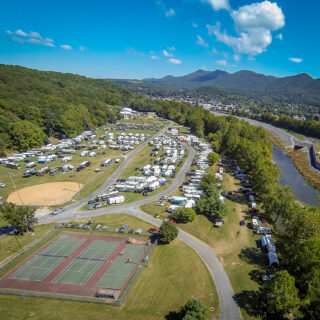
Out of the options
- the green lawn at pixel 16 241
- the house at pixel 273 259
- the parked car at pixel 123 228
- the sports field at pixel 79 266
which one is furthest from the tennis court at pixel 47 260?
the house at pixel 273 259

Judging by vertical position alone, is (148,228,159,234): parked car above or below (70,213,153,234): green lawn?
above

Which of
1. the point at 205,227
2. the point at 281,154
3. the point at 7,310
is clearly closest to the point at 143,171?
the point at 205,227

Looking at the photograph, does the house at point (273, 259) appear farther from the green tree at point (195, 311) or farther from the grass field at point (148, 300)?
the green tree at point (195, 311)

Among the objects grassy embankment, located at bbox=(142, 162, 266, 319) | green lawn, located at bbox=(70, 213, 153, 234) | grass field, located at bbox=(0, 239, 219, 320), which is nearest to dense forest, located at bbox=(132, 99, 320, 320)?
grassy embankment, located at bbox=(142, 162, 266, 319)

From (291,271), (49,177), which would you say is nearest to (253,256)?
(291,271)

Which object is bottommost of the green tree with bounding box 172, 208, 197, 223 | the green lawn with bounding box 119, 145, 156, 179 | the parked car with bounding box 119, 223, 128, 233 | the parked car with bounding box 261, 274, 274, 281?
the parked car with bounding box 119, 223, 128, 233

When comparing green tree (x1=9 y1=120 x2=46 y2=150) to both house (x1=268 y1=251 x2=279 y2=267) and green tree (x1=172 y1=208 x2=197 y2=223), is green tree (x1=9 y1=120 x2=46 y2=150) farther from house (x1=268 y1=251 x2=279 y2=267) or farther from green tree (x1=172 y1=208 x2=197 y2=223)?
house (x1=268 y1=251 x2=279 y2=267)
